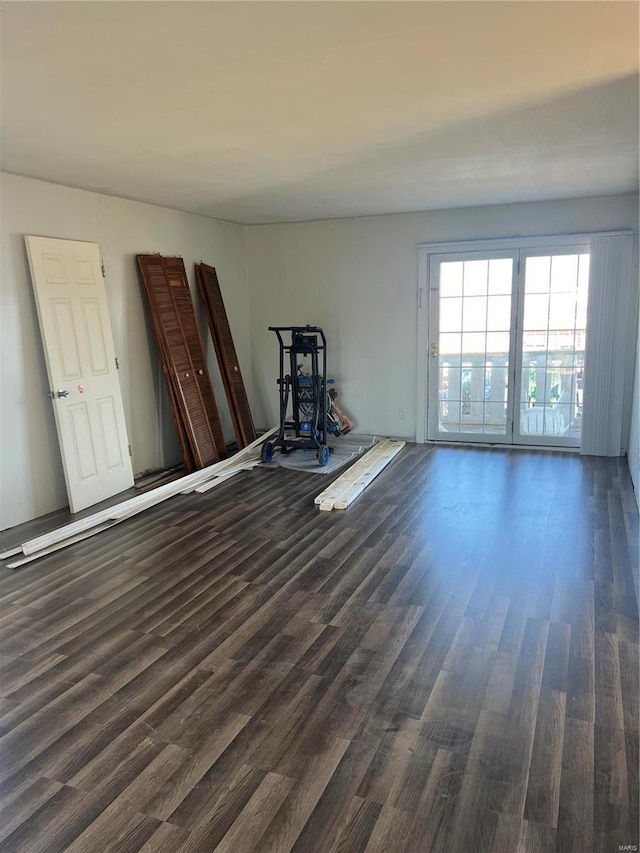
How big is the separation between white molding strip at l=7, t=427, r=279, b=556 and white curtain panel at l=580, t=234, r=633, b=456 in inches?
137

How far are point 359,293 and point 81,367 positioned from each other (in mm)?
3330

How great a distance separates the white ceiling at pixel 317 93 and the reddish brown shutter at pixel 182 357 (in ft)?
3.30

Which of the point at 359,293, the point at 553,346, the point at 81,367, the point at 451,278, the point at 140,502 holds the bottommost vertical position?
the point at 140,502

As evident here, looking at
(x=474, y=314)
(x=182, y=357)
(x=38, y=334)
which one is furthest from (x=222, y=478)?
(x=474, y=314)

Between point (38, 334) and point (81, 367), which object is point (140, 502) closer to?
point (81, 367)

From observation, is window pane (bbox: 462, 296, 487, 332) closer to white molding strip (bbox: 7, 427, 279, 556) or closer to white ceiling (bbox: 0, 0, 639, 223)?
white ceiling (bbox: 0, 0, 639, 223)

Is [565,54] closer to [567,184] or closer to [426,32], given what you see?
[426,32]

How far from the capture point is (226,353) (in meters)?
6.47

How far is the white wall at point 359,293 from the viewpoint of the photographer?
642 centimetres

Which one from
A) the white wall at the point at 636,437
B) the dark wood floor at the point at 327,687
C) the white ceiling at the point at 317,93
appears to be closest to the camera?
the dark wood floor at the point at 327,687

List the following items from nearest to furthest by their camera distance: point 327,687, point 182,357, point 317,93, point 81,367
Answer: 1. point 327,687
2. point 317,93
3. point 81,367
4. point 182,357

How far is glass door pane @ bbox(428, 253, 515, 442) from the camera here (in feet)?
20.4

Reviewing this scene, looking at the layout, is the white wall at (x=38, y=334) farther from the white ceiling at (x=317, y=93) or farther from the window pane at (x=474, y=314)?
the window pane at (x=474, y=314)

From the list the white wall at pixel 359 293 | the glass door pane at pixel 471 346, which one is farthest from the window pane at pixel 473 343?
the white wall at pixel 359 293
